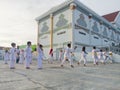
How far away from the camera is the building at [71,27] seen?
89.4 feet

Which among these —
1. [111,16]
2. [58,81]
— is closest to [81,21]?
[111,16]

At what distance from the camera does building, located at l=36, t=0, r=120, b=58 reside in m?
27.2

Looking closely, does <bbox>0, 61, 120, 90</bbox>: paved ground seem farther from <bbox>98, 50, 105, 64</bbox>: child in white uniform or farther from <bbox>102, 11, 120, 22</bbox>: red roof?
<bbox>102, 11, 120, 22</bbox>: red roof

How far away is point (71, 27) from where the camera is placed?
2686 centimetres

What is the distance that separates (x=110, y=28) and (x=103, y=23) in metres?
5.02

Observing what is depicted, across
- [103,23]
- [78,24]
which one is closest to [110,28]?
[103,23]

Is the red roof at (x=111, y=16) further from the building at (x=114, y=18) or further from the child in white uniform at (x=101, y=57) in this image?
the child in white uniform at (x=101, y=57)

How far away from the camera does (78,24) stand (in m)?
28.0

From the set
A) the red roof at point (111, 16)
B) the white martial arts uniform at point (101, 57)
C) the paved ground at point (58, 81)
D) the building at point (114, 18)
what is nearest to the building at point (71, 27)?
the white martial arts uniform at point (101, 57)

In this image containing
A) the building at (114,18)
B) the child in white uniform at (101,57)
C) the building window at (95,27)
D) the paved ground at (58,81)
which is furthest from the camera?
the building at (114,18)

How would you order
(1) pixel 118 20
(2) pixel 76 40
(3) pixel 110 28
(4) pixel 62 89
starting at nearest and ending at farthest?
1. (4) pixel 62 89
2. (2) pixel 76 40
3. (3) pixel 110 28
4. (1) pixel 118 20

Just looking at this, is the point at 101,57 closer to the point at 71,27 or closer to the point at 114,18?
the point at 71,27

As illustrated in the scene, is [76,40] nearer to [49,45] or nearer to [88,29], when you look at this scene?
[88,29]

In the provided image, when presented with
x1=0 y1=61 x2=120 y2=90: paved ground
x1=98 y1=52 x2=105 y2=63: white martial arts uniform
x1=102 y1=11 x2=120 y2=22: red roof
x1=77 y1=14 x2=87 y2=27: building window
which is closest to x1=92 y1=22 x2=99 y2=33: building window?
x1=77 y1=14 x2=87 y2=27: building window
